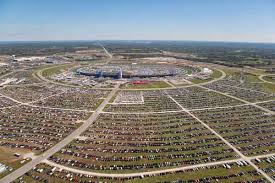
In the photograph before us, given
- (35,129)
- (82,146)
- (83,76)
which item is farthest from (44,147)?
(83,76)

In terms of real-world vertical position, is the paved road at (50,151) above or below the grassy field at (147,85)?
below

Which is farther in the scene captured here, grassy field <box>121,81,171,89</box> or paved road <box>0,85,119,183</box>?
grassy field <box>121,81,171,89</box>

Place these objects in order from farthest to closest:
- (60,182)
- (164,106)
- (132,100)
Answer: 1. (132,100)
2. (164,106)
3. (60,182)

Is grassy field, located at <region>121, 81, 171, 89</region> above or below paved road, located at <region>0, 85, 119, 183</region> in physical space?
above

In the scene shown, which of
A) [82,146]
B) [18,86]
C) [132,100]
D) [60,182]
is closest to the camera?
[60,182]

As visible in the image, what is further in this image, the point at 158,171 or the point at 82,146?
the point at 82,146

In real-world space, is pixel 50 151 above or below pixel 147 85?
below

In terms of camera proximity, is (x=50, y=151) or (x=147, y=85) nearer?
(x=50, y=151)

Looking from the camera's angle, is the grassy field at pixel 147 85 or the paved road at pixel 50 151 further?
the grassy field at pixel 147 85

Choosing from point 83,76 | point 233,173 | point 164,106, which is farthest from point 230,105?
point 83,76

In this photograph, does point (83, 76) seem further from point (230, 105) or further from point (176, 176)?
point (176, 176)
